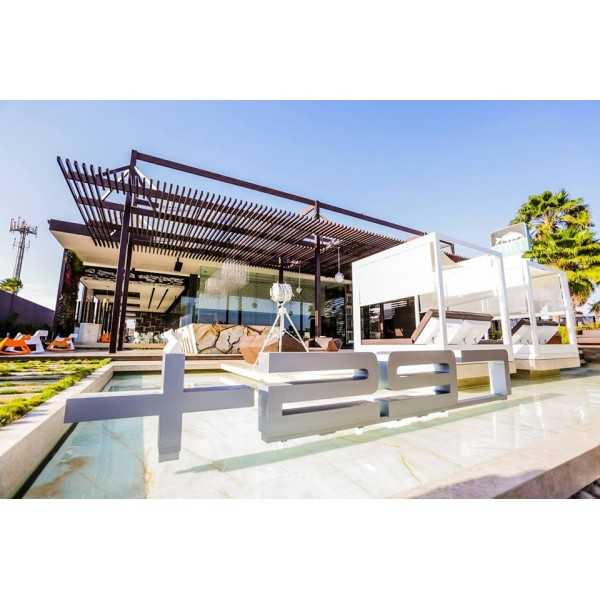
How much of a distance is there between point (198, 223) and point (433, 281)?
565 centimetres

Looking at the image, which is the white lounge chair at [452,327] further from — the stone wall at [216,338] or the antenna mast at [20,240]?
the antenna mast at [20,240]

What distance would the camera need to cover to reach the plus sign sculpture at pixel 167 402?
1.38 metres

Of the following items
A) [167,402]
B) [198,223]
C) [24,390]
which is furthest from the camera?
[198,223]

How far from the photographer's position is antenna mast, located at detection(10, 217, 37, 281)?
25.2 meters

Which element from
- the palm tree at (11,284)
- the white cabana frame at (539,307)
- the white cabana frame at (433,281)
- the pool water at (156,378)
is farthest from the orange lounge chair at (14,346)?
the palm tree at (11,284)

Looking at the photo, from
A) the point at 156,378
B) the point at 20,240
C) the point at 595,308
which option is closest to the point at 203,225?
the point at 156,378

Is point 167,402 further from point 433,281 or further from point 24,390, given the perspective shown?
point 433,281

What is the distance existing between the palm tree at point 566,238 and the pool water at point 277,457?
11714 mm

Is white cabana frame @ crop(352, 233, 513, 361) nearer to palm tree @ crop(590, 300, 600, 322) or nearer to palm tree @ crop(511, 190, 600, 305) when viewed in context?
palm tree @ crop(511, 190, 600, 305)

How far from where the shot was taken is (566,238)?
11.5 metres

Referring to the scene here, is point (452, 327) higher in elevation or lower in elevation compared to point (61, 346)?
higher
